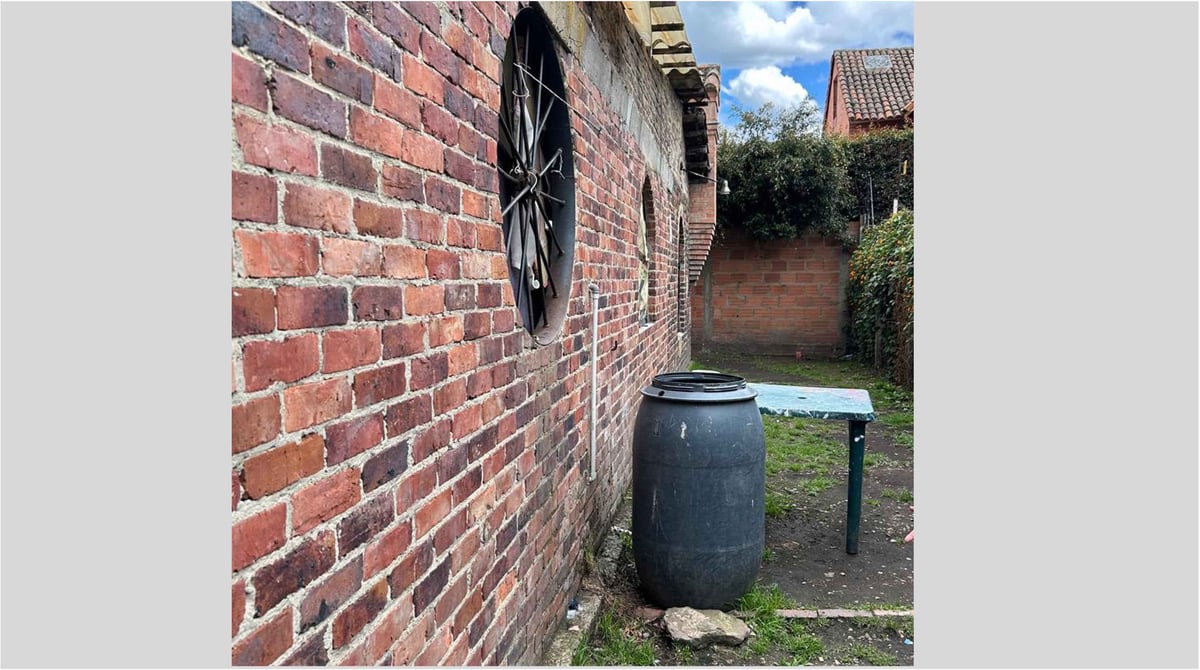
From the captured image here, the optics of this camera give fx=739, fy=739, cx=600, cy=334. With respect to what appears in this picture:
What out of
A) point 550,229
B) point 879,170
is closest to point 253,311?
point 550,229

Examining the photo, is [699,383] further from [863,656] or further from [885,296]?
[885,296]

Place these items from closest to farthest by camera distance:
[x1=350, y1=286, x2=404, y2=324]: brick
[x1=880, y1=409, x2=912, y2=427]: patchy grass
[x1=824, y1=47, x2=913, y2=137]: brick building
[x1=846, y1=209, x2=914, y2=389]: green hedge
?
[x1=350, y1=286, x2=404, y2=324]: brick < [x1=880, y1=409, x2=912, y2=427]: patchy grass < [x1=846, y1=209, x2=914, y2=389]: green hedge < [x1=824, y1=47, x2=913, y2=137]: brick building

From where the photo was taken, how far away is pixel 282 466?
118cm

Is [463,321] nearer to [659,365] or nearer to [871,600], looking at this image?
[871,600]

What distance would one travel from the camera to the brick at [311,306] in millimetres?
1171

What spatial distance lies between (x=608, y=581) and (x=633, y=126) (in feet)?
9.10

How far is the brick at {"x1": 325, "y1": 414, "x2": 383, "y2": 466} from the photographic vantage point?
132cm

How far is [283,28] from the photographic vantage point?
117 cm

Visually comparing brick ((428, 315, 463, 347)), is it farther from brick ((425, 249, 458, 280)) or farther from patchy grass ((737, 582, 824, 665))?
patchy grass ((737, 582, 824, 665))

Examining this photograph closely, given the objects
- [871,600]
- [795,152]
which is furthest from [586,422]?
[795,152]

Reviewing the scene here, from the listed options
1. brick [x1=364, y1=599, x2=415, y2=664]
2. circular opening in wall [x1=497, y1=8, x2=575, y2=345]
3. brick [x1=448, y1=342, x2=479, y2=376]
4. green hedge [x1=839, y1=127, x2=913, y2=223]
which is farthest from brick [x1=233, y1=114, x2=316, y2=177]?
green hedge [x1=839, y1=127, x2=913, y2=223]

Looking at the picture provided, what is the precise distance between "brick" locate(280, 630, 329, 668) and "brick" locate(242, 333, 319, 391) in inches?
18.0

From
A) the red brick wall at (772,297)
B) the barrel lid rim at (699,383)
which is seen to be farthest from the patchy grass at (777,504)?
the red brick wall at (772,297)

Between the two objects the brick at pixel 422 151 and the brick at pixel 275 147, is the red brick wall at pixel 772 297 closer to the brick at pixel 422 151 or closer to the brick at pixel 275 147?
the brick at pixel 422 151
